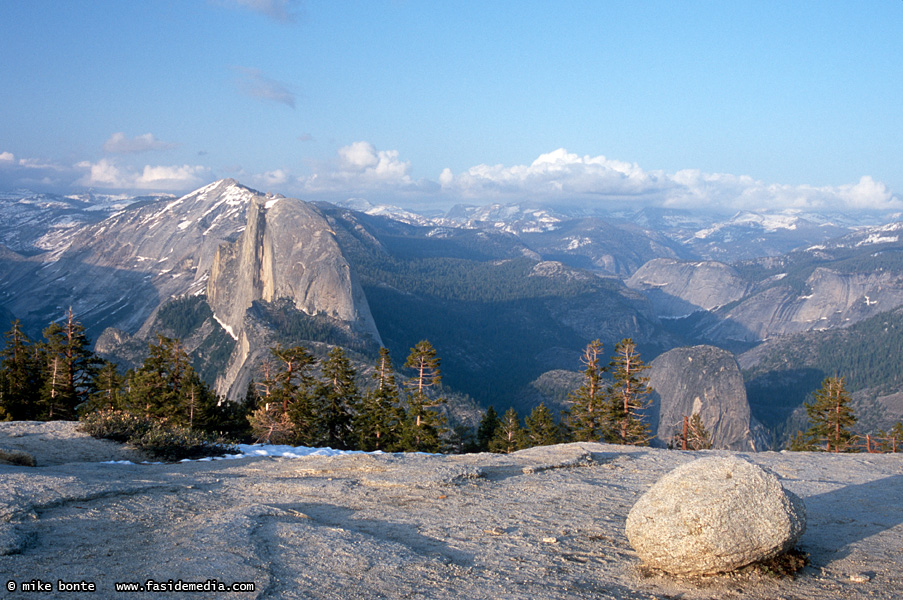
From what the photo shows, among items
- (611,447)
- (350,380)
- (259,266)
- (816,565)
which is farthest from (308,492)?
(259,266)

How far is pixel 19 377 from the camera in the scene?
142 feet

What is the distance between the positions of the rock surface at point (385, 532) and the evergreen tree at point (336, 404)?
2460 centimetres

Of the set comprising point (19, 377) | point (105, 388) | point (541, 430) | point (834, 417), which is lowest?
point (541, 430)

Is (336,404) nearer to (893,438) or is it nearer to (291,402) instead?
(291,402)

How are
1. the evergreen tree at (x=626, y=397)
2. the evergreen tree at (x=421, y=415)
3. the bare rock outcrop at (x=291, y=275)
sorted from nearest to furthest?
1. the evergreen tree at (x=421, y=415)
2. the evergreen tree at (x=626, y=397)
3. the bare rock outcrop at (x=291, y=275)

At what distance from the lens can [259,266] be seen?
186 meters

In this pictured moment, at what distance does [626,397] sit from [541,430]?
10731 mm

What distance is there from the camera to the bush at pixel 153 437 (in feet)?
66.3

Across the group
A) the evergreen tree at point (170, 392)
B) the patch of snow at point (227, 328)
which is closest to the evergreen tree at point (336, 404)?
the evergreen tree at point (170, 392)

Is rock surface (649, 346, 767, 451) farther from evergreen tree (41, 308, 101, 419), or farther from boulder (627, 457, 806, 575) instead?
boulder (627, 457, 806, 575)

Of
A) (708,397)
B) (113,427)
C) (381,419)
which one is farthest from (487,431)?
(708,397)

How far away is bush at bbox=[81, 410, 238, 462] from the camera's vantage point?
2022 cm

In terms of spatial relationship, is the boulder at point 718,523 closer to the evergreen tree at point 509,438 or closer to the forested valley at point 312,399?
the forested valley at point 312,399

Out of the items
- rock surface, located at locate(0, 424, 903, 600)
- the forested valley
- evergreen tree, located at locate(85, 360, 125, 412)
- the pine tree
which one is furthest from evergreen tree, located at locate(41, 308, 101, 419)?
the pine tree
